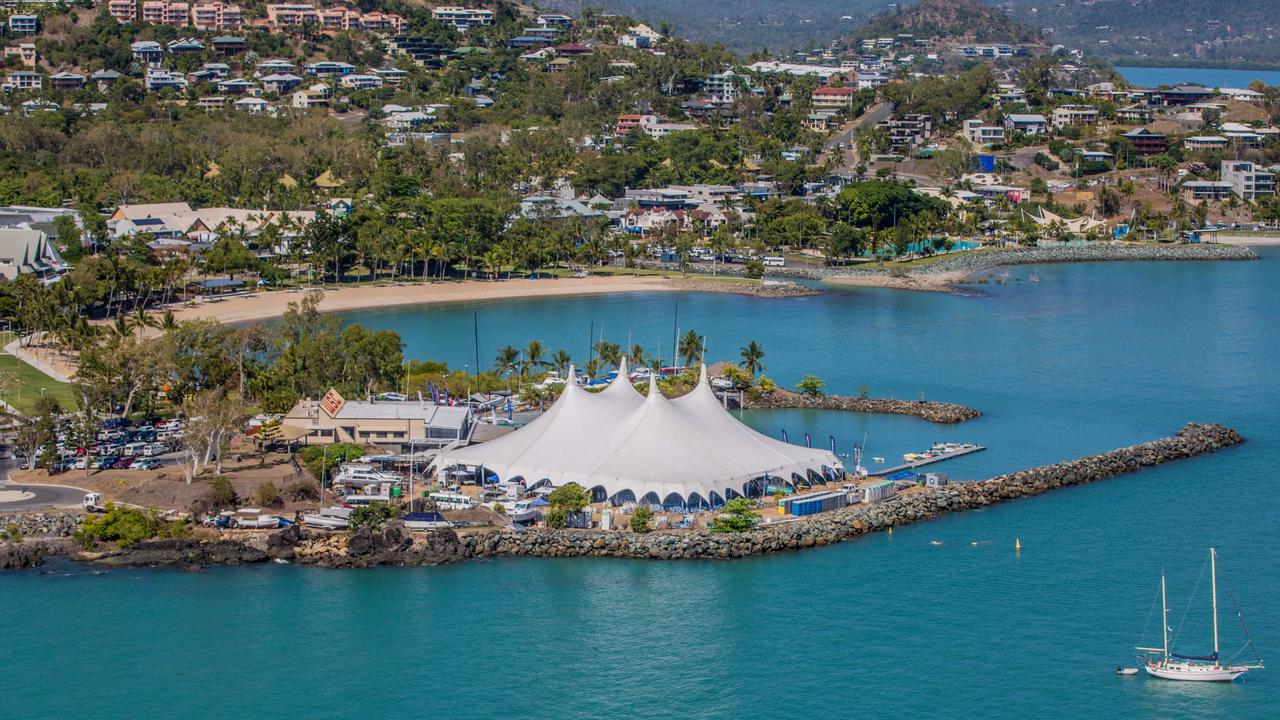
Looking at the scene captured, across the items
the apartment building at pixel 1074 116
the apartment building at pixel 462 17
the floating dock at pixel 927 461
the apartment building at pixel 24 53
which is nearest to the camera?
the floating dock at pixel 927 461

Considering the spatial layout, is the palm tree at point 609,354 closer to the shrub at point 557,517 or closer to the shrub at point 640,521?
the shrub at point 557,517

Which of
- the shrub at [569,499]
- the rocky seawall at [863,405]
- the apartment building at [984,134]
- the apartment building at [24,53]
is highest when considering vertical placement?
the apartment building at [24,53]

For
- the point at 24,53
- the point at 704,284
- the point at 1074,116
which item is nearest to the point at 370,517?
the point at 704,284

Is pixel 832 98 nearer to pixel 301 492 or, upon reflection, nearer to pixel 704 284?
pixel 704 284

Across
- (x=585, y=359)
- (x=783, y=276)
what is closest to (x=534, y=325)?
(x=585, y=359)

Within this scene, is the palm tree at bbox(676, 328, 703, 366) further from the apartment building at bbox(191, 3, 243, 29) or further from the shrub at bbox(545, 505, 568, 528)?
the apartment building at bbox(191, 3, 243, 29)

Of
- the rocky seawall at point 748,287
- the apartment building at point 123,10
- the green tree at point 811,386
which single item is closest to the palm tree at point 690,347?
the green tree at point 811,386
